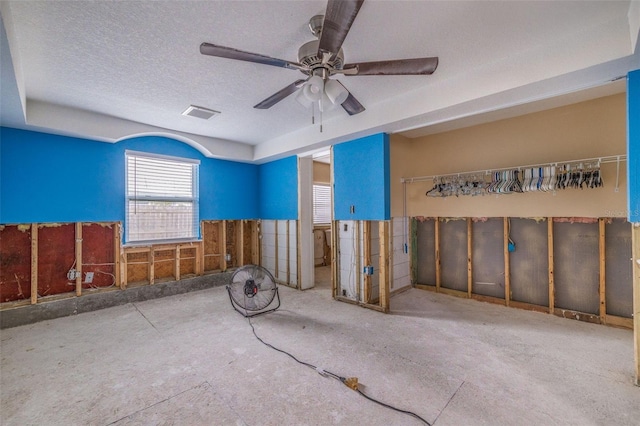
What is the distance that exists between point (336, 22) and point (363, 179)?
2.67 meters

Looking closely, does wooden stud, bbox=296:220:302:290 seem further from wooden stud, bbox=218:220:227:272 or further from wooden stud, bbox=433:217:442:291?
wooden stud, bbox=433:217:442:291

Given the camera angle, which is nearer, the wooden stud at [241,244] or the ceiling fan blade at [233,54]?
the ceiling fan blade at [233,54]

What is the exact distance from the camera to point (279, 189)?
218 inches

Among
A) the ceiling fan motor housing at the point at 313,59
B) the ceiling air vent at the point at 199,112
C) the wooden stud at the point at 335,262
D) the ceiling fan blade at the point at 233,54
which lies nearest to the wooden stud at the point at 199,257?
the ceiling air vent at the point at 199,112

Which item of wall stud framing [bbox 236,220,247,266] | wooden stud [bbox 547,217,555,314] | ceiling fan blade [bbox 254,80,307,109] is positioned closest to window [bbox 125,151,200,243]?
wall stud framing [bbox 236,220,247,266]

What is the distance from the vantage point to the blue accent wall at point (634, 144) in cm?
210

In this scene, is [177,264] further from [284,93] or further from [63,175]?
[284,93]

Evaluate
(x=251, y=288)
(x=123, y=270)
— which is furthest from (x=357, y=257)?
(x=123, y=270)

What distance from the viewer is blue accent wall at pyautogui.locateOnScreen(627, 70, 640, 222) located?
82.8 inches

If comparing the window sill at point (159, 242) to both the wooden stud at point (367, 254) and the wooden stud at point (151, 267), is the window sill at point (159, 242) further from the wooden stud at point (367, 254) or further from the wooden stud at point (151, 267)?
the wooden stud at point (367, 254)

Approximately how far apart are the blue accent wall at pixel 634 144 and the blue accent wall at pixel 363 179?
89.5 inches

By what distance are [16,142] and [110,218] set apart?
1407mm

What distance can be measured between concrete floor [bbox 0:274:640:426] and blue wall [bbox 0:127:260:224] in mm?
1517

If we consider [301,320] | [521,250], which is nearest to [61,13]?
[301,320]
